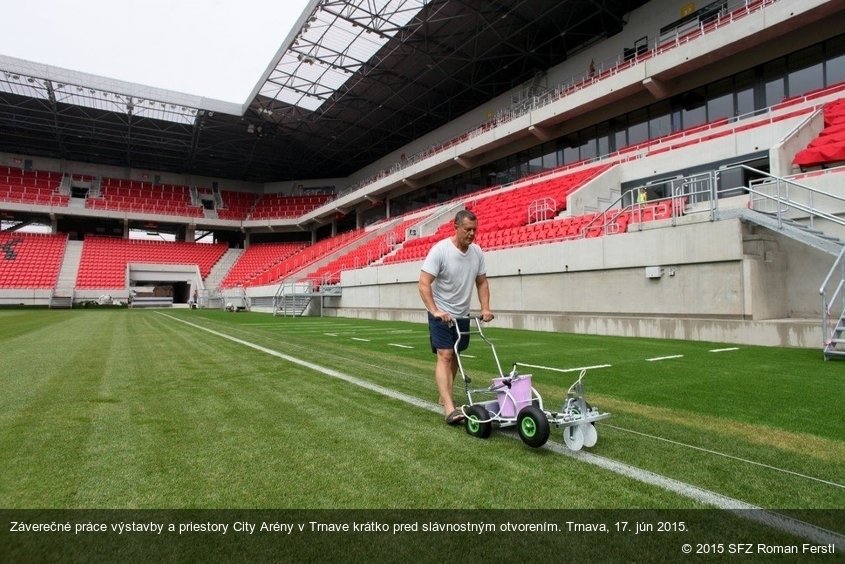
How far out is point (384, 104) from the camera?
3584 centimetres

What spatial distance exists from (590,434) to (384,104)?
117 feet

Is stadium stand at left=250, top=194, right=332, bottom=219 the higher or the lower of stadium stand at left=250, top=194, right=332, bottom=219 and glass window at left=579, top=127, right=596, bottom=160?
the higher

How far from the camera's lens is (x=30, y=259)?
41031 mm

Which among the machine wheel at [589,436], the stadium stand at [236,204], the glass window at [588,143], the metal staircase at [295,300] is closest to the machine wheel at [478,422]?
the machine wheel at [589,436]

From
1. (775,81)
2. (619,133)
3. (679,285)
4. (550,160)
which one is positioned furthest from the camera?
(550,160)

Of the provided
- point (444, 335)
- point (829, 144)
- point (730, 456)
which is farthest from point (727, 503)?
point (829, 144)

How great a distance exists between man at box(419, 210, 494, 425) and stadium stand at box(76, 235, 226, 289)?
45423 mm

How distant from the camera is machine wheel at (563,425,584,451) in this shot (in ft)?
10.8

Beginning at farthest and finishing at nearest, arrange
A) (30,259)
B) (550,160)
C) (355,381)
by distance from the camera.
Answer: (30,259)
(550,160)
(355,381)

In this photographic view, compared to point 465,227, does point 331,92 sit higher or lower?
higher

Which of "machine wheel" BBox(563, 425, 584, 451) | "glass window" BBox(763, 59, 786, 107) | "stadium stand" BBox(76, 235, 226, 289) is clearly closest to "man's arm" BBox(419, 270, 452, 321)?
"machine wheel" BBox(563, 425, 584, 451)

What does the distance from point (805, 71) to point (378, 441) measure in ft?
74.8

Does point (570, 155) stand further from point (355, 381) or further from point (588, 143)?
point (355, 381)

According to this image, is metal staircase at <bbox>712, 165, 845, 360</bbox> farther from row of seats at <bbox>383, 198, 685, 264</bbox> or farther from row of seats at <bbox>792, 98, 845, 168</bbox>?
row of seats at <bbox>383, 198, 685, 264</bbox>
